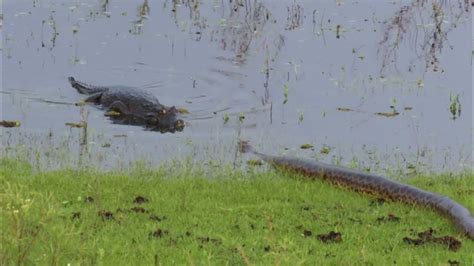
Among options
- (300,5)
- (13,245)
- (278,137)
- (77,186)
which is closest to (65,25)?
(300,5)

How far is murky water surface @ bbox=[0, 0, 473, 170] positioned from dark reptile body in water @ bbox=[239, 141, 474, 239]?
1.26 meters

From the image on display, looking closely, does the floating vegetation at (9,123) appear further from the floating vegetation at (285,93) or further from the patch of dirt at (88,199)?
the patch of dirt at (88,199)

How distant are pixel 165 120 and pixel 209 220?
587 centimetres

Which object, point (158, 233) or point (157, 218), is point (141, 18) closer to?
point (157, 218)

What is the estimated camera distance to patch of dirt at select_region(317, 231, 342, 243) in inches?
326

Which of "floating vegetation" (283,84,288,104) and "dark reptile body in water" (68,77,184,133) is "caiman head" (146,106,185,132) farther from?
"floating vegetation" (283,84,288,104)

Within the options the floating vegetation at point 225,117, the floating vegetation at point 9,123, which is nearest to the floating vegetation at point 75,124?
the floating vegetation at point 9,123

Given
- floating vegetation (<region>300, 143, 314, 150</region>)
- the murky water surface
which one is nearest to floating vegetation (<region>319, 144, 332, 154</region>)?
the murky water surface

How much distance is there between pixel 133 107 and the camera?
50.2 feet

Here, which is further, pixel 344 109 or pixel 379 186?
pixel 344 109

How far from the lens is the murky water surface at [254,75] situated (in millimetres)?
13062

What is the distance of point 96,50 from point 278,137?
5.70 metres

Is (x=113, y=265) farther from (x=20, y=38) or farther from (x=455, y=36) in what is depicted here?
(x=455, y=36)

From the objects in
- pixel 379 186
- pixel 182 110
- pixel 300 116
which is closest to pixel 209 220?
pixel 379 186
